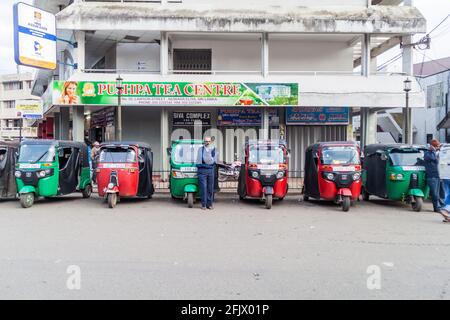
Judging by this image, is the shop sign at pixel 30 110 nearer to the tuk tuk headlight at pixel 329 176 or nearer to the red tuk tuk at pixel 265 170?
the red tuk tuk at pixel 265 170

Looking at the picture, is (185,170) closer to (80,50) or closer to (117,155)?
(117,155)

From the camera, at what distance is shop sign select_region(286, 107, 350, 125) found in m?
20.3

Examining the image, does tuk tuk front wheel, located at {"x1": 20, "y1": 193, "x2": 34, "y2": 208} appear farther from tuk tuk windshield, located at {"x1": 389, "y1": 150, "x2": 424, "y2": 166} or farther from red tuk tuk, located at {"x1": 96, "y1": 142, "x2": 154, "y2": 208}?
tuk tuk windshield, located at {"x1": 389, "y1": 150, "x2": 424, "y2": 166}

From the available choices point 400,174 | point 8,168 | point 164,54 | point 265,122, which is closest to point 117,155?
point 8,168

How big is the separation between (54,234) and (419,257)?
6.63m

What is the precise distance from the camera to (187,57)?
68.4ft

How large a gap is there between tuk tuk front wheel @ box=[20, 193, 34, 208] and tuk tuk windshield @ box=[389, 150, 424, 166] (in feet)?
34.3

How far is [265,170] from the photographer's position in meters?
11.8

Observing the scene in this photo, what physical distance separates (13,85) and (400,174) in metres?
66.7

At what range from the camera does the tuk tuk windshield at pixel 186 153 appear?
12180mm

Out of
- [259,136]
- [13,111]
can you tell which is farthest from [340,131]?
[13,111]

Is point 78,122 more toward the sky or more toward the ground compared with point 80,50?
more toward the ground

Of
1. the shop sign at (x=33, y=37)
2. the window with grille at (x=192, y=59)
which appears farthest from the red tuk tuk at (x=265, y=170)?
the shop sign at (x=33, y=37)

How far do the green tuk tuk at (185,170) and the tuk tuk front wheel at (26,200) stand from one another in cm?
401
